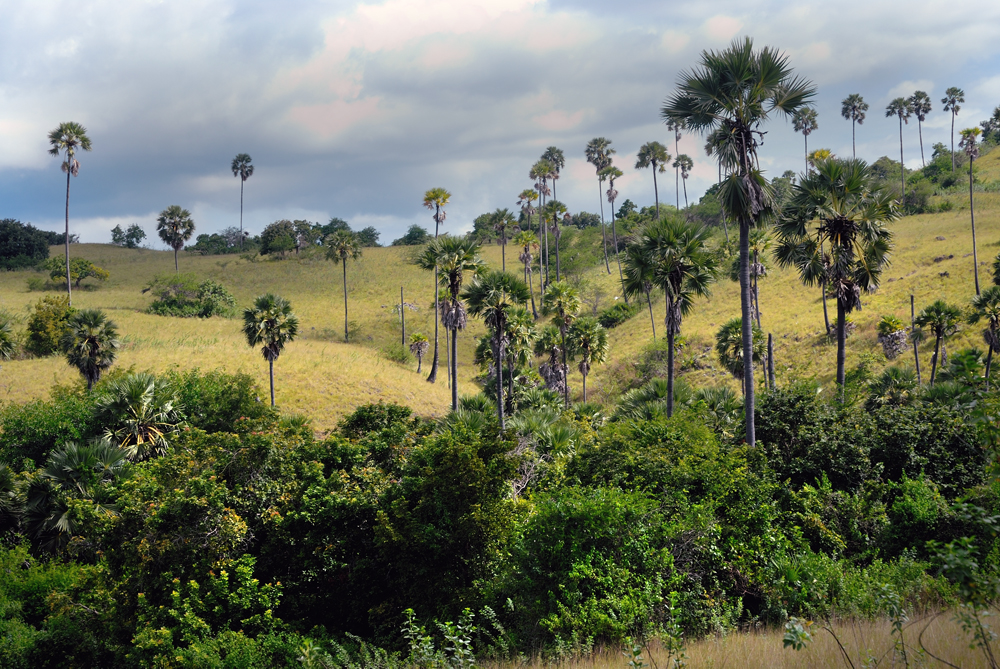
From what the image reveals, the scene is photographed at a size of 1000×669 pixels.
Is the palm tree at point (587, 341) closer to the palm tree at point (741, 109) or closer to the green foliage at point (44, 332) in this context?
the palm tree at point (741, 109)

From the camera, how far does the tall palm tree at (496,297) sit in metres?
31.5

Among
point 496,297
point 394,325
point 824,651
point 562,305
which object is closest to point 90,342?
point 496,297

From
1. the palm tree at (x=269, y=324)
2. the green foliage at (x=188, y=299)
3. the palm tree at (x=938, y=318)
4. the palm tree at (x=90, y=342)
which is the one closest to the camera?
the palm tree at (x=90, y=342)

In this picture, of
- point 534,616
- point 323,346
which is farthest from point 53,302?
point 534,616

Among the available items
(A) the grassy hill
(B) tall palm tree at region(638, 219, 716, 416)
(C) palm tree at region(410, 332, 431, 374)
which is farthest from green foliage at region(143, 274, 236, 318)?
(B) tall palm tree at region(638, 219, 716, 416)

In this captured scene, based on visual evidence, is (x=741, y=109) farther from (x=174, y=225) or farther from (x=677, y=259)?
(x=174, y=225)

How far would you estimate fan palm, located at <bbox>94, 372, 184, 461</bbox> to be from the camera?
24.1 metres

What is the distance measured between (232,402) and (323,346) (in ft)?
110

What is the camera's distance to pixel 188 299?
7606cm

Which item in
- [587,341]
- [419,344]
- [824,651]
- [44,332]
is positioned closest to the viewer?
[824,651]

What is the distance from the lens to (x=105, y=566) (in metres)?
13.6

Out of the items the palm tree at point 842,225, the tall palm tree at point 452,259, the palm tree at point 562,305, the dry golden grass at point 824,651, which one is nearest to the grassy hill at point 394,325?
the palm tree at point 842,225

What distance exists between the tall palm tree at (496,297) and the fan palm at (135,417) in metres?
15.1

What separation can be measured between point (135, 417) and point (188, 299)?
189ft
